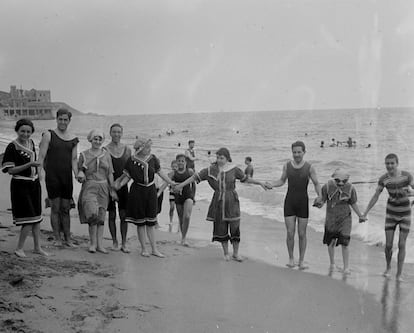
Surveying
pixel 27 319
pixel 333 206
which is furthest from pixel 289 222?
pixel 27 319

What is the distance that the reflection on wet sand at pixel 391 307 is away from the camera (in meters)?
4.45

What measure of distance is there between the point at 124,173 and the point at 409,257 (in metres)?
4.58

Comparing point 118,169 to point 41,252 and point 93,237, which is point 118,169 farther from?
point 41,252

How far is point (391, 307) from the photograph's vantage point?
16.3 ft

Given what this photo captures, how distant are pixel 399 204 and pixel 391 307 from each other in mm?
1663

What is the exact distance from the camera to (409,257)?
7496 mm

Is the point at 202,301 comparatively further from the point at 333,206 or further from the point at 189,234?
the point at 189,234

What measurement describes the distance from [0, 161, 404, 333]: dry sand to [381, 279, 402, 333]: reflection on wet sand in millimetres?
18

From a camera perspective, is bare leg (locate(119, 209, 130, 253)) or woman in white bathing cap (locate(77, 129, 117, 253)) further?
bare leg (locate(119, 209, 130, 253))

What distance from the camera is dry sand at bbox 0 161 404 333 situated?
13.0 ft

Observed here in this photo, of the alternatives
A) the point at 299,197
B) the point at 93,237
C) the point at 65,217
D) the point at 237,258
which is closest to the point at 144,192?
the point at 93,237

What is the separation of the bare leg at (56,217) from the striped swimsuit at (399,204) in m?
4.27

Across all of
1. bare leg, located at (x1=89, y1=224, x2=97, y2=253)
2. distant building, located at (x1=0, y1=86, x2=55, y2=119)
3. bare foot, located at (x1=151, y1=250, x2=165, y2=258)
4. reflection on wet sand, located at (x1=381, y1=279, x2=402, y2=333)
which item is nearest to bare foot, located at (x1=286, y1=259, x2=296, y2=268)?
reflection on wet sand, located at (x1=381, y1=279, x2=402, y2=333)

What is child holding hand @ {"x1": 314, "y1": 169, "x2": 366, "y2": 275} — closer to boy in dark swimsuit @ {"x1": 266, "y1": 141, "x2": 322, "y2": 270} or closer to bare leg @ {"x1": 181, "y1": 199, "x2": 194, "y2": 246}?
boy in dark swimsuit @ {"x1": 266, "y1": 141, "x2": 322, "y2": 270}
